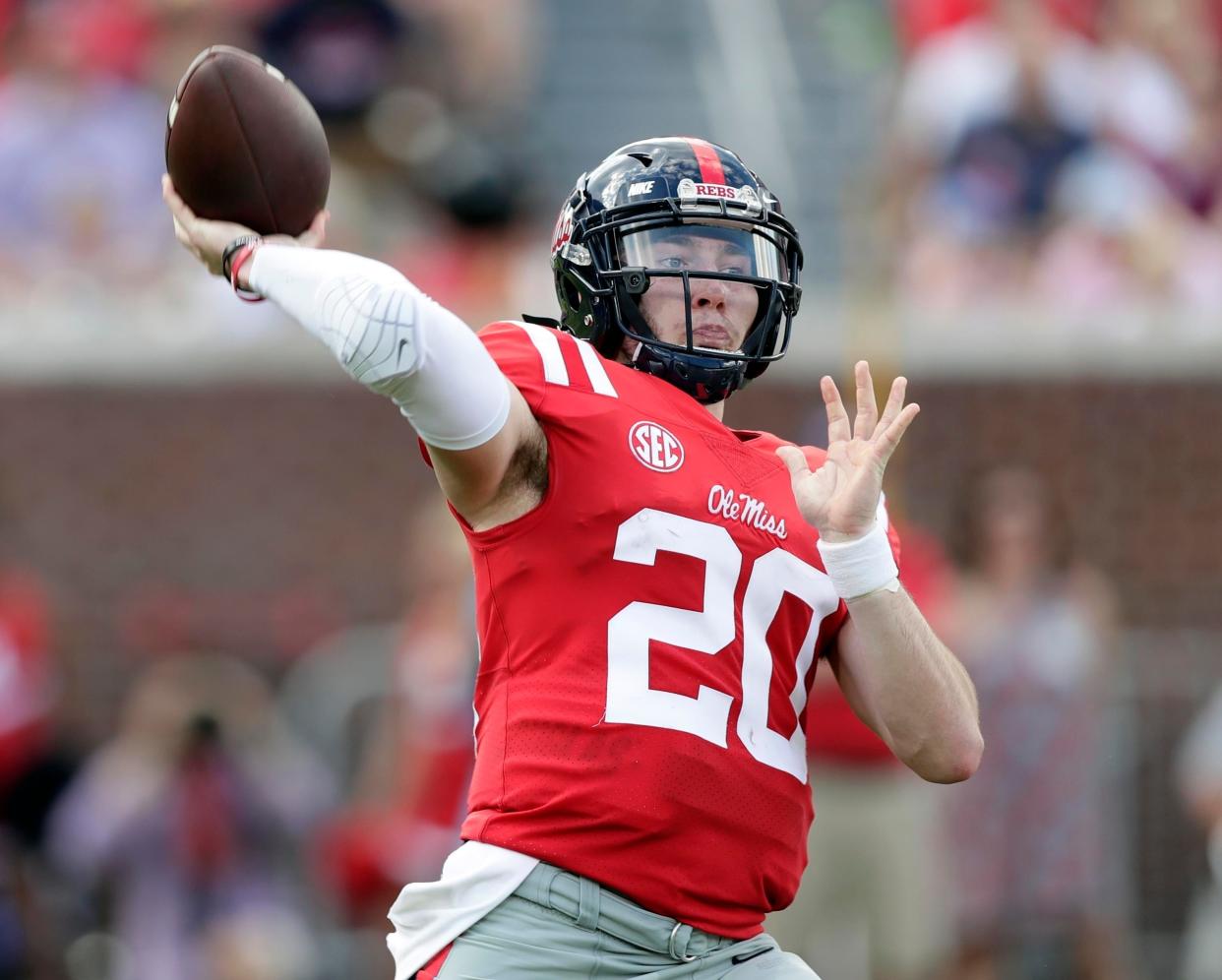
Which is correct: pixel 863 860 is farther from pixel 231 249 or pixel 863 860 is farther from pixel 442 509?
pixel 231 249

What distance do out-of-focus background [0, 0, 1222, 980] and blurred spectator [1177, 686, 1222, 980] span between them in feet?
0.10

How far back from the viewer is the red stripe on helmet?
3607 mm

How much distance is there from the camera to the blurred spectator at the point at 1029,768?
769 centimetres

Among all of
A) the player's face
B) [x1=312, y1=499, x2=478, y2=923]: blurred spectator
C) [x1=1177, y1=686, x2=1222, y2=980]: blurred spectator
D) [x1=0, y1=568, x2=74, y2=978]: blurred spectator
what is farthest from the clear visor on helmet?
[x1=0, y1=568, x2=74, y2=978]: blurred spectator

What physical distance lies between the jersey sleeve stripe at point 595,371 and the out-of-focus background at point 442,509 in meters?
3.88

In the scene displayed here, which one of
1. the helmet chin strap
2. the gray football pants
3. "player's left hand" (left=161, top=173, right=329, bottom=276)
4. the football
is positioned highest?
the football

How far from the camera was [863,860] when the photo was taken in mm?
7363

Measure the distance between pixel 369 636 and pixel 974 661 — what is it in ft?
8.94

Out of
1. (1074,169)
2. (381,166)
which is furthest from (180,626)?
(1074,169)

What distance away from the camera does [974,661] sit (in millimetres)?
7738

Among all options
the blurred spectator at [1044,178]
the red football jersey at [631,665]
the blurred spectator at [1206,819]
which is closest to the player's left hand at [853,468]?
the red football jersey at [631,665]

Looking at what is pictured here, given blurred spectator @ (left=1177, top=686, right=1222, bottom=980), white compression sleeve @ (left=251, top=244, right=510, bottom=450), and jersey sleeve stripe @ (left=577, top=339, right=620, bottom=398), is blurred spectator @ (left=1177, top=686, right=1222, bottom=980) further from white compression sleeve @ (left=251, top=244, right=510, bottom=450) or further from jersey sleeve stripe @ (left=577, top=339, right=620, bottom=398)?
white compression sleeve @ (left=251, top=244, right=510, bottom=450)

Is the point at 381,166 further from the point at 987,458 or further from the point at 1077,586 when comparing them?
the point at 1077,586

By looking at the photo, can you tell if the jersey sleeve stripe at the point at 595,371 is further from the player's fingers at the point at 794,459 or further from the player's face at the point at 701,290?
the player's fingers at the point at 794,459
